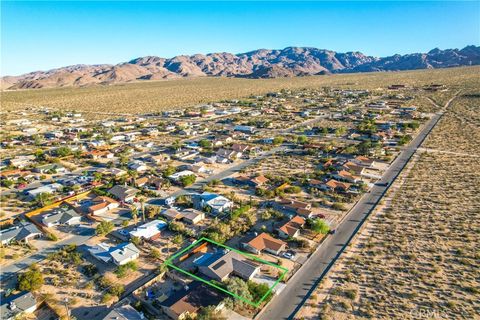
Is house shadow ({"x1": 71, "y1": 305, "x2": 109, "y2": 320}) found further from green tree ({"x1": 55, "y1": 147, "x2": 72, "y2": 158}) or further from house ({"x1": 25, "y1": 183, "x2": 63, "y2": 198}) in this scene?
green tree ({"x1": 55, "y1": 147, "x2": 72, "y2": 158})

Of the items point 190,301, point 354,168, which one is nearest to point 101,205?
point 190,301

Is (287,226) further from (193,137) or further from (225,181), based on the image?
(193,137)

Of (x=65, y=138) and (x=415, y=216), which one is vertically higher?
(x=65, y=138)

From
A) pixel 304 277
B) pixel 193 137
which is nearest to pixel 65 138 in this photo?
pixel 193 137

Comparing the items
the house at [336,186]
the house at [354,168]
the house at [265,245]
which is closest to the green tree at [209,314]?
the house at [265,245]

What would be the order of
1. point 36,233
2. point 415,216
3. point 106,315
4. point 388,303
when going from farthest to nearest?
point 415,216, point 36,233, point 388,303, point 106,315

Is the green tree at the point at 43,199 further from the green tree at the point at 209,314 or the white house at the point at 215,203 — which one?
the green tree at the point at 209,314
